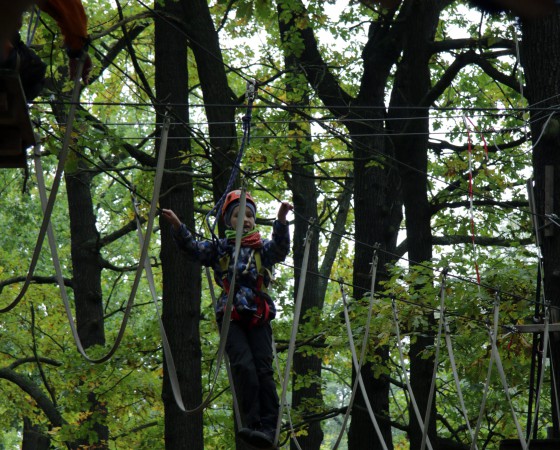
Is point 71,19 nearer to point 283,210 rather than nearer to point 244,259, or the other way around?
point 283,210

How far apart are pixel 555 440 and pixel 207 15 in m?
5.48

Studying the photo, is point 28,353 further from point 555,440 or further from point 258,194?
point 555,440

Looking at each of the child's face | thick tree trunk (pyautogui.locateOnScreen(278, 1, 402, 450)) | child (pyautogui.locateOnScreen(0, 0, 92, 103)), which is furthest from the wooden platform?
thick tree trunk (pyautogui.locateOnScreen(278, 1, 402, 450))

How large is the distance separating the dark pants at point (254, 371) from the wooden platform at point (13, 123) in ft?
5.39

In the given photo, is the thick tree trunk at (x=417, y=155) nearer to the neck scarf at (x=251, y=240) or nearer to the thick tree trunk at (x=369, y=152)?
the thick tree trunk at (x=369, y=152)

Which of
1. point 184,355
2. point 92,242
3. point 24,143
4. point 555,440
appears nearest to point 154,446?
point 92,242

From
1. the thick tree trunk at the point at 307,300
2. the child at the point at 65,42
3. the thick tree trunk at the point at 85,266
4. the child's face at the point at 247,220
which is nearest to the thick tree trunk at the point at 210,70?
the thick tree trunk at the point at 307,300

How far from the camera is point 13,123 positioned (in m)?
4.22

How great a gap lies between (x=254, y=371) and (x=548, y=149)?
149 inches

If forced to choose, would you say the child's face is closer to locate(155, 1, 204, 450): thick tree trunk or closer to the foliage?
the foliage

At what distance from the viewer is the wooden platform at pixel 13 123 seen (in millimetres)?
3901

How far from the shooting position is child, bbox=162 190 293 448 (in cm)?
542

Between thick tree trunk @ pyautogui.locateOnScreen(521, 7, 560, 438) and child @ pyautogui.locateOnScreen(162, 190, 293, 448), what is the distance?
3.13 meters

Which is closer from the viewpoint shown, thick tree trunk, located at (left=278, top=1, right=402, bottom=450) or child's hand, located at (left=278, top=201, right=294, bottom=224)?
child's hand, located at (left=278, top=201, right=294, bottom=224)
